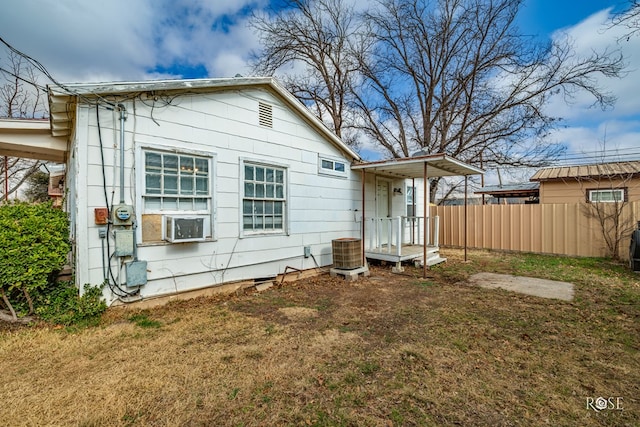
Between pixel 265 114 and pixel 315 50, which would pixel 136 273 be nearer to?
pixel 265 114

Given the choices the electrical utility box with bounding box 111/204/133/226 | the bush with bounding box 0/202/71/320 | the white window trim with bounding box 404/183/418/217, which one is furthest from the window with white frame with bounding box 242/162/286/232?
the white window trim with bounding box 404/183/418/217

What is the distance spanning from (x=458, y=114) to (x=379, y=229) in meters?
9.92

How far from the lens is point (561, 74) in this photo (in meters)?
12.5

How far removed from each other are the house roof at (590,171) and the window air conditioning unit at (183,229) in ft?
45.2

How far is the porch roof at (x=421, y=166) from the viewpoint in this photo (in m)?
6.39

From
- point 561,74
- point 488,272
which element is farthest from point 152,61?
point 561,74

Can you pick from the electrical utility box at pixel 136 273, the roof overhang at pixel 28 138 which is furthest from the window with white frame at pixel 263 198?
the roof overhang at pixel 28 138

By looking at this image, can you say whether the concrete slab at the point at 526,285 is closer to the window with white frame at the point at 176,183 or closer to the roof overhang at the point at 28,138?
the window with white frame at the point at 176,183

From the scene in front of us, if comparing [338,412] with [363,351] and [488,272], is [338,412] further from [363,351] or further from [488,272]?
[488,272]

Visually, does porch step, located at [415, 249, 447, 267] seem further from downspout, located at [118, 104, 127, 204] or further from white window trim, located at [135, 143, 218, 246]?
downspout, located at [118, 104, 127, 204]

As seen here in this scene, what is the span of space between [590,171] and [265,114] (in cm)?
1305

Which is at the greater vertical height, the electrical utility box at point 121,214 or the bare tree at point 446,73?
the bare tree at point 446,73

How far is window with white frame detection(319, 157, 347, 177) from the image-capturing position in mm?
7121

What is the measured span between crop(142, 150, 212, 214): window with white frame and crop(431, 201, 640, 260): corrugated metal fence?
998 cm
